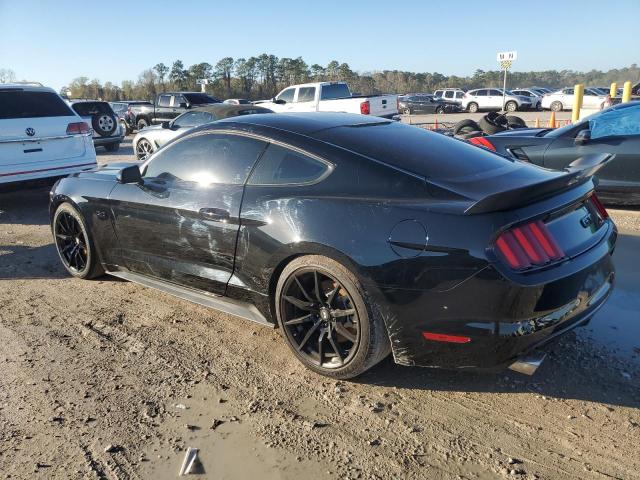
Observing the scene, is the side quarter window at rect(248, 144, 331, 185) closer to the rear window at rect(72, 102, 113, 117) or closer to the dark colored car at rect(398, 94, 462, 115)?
the rear window at rect(72, 102, 113, 117)

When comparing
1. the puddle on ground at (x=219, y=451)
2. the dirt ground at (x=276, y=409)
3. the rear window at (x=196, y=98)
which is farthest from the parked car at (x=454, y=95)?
the puddle on ground at (x=219, y=451)

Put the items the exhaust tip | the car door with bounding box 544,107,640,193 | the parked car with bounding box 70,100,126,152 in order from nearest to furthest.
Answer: the exhaust tip < the car door with bounding box 544,107,640,193 < the parked car with bounding box 70,100,126,152

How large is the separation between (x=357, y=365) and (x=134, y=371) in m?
1.44

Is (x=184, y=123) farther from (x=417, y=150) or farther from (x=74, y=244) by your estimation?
(x=417, y=150)

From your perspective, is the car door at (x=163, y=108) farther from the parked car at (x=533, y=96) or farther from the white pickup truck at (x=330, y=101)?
the parked car at (x=533, y=96)

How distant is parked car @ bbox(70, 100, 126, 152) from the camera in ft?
51.0

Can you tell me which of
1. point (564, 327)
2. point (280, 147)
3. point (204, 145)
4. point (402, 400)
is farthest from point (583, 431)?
point (204, 145)

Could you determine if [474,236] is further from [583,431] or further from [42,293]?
[42,293]

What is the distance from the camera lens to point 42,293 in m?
4.79

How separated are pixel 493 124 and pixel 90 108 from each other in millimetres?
11598

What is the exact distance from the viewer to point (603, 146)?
22.3ft

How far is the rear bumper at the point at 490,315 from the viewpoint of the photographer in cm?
259

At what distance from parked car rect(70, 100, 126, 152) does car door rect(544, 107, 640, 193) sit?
1305 centimetres

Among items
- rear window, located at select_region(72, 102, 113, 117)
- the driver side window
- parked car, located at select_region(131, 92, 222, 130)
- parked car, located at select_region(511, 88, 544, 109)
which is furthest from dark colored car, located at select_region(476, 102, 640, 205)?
parked car, located at select_region(511, 88, 544, 109)
